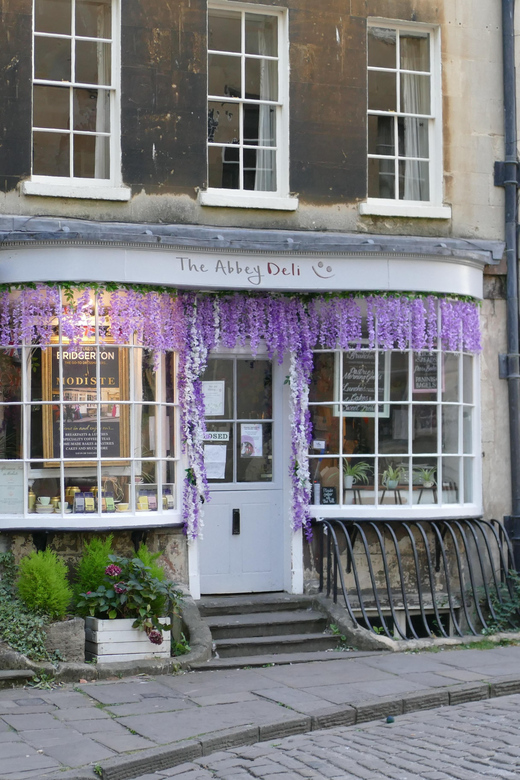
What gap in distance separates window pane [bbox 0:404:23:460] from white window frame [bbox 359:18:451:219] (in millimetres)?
4287

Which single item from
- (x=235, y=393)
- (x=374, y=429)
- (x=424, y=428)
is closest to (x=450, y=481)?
(x=424, y=428)

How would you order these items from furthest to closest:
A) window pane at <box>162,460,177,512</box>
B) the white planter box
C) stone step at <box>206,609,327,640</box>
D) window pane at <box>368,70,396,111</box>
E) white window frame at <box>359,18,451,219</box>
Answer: window pane at <box>368,70,396,111</box>
white window frame at <box>359,18,451,219</box>
window pane at <box>162,460,177,512</box>
stone step at <box>206,609,327,640</box>
the white planter box

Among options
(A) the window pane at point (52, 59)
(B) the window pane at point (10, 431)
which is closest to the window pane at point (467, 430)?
(B) the window pane at point (10, 431)

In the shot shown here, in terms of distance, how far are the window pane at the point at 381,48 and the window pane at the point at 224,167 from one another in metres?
1.91

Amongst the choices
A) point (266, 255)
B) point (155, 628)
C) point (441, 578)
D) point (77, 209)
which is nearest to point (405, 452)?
point (441, 578)

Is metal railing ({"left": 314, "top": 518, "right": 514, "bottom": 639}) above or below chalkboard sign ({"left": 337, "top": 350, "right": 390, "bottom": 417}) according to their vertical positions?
below

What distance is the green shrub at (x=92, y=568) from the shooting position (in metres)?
8.96

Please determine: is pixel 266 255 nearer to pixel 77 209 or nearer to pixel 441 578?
pixel 77 209

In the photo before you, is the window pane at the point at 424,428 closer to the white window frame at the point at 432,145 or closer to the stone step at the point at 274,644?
the white window frame at the point at 432,145

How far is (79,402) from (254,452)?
1.99m

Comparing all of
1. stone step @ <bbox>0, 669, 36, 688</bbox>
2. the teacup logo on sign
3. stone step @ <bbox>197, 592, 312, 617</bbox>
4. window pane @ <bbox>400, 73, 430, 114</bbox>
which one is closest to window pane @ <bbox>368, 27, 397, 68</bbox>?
window pane @ <bbox>400, 73, 430, 114</bbox>

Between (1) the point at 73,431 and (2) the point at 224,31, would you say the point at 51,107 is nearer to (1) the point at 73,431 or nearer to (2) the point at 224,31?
(2) the point at 224,31

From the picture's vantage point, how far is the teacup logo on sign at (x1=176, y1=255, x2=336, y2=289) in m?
9.57

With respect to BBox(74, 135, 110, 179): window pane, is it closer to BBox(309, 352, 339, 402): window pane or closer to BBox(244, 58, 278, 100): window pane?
BBox(244, 58, 278, 100): window pane
